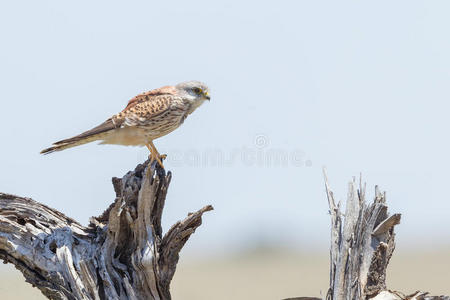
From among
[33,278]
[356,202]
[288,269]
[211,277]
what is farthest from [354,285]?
[288,269]

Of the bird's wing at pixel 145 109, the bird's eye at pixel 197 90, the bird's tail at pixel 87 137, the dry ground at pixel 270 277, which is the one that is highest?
the bird's eye at pixel 197 90

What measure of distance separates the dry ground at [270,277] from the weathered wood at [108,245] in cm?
352

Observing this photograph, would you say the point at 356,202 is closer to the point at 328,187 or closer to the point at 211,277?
the point at 328,187

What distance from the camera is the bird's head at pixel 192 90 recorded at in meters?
7.65

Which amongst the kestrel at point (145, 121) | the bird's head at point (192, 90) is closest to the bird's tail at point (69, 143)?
the kestrel at point (145, 121)

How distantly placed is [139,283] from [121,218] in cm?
60

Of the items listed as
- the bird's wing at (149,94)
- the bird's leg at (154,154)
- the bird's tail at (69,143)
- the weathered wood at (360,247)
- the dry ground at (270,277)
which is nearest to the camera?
the weathered wood at (360,247)

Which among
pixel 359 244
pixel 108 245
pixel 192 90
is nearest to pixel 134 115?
pixel 192 90

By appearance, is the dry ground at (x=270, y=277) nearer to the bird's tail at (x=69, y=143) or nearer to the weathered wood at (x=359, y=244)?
the bird's tail at (x=69, y=143)

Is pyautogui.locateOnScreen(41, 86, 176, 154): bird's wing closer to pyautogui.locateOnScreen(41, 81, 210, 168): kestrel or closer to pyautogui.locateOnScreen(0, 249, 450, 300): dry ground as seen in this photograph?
pyautogui.locateOnScreen(41, 81, 210, 168): kestrel

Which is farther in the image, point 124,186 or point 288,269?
point 288,269

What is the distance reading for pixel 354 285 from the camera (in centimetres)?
594

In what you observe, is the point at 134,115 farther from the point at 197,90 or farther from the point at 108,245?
the point at 108,245

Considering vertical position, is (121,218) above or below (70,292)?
above
